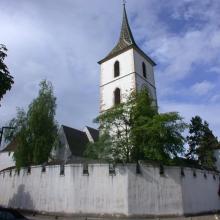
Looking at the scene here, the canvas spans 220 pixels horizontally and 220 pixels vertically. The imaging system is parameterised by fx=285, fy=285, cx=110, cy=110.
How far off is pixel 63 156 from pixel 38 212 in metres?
10.2

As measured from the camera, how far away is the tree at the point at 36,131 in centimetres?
2662

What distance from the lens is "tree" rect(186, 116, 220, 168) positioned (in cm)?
3748

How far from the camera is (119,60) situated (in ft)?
125

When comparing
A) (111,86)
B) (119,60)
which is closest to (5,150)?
(111,86)

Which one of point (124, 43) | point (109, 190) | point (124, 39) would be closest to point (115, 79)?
point (124, 43)

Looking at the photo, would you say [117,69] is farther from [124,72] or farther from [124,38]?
[124,38]

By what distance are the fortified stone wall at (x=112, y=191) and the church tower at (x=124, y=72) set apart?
14.0 meters

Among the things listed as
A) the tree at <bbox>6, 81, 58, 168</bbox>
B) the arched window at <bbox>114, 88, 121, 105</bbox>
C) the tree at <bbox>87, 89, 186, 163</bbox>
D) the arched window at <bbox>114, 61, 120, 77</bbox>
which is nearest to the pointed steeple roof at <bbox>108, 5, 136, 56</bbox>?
the arched window at <bbox>114, 61, 120, 77</bbox>

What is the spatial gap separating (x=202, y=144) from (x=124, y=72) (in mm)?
14548

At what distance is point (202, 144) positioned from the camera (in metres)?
38.8

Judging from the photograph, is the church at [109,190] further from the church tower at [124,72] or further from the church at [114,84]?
the church tower at [124,72]

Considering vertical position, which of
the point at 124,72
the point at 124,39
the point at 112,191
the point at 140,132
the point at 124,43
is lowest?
the point at 112,191

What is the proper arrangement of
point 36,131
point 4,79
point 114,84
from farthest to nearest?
1. point 114,84
2. point 36,131
3. point 4,79

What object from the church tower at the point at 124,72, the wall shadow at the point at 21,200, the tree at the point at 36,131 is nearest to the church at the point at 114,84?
the church tower at the point at 124,72
